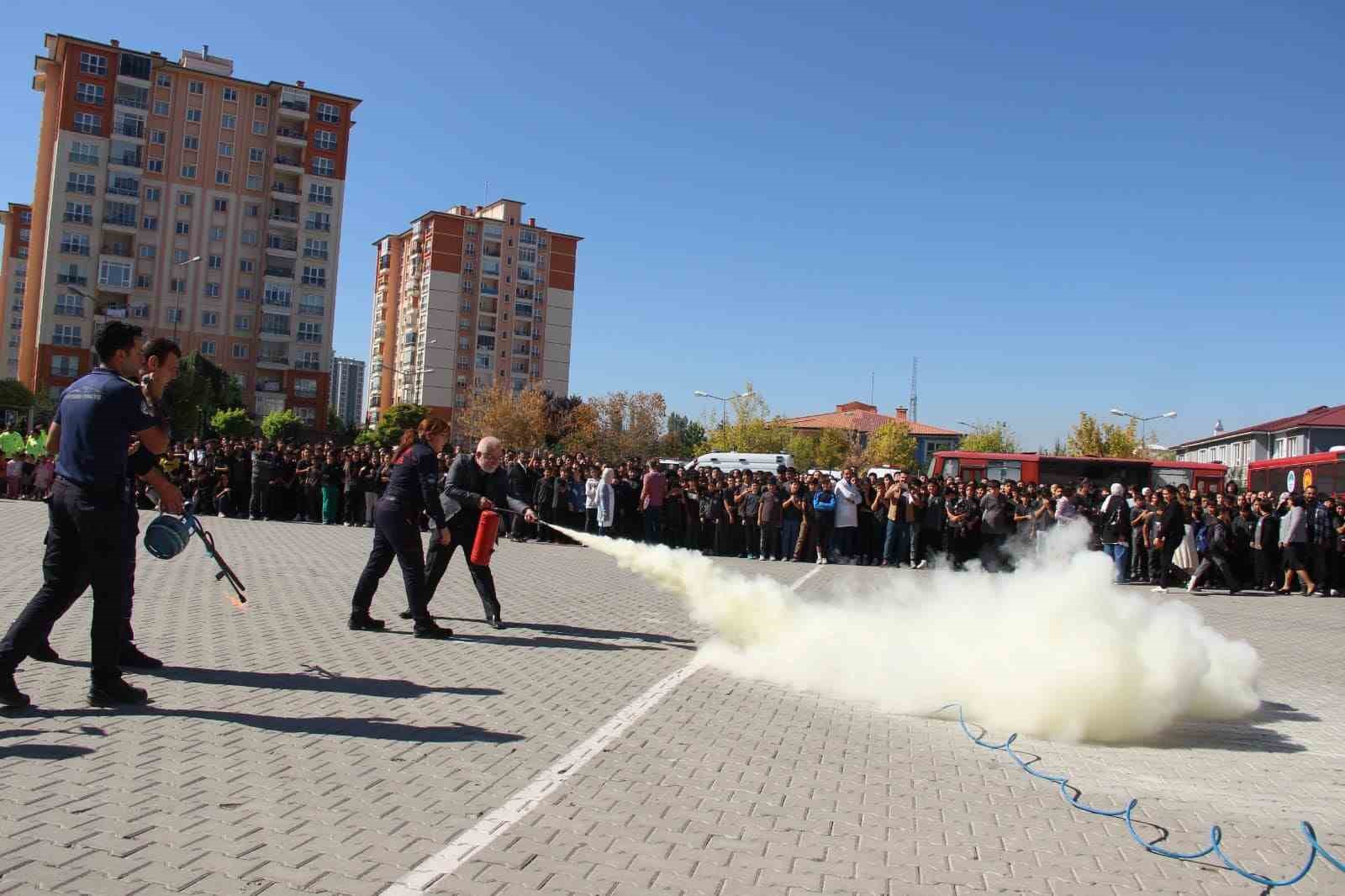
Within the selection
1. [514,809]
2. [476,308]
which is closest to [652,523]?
[514,809]

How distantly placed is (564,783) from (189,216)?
86768 millimetres

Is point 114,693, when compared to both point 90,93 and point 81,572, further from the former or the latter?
point 90,93

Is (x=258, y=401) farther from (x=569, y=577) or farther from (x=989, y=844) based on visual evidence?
(x=989, y=844)

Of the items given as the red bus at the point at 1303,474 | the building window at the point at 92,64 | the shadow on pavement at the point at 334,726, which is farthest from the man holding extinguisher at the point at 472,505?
the building window at the point at 92,64

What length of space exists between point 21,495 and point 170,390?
121 ft

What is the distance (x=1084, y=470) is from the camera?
35.8 meters

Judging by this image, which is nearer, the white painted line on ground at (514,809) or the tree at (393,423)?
the white painted line on ground at (514,809)

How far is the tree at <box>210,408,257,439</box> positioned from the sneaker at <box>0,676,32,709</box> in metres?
60.3

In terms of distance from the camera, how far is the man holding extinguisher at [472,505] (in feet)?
32.2

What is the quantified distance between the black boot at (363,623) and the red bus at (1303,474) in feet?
79.9

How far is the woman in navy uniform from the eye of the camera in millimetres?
9219

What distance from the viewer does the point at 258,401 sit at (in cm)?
8338

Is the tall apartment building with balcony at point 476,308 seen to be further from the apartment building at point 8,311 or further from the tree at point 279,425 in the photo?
the tree at point 279,425

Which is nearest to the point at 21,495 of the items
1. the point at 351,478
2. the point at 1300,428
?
the point at 351,478
